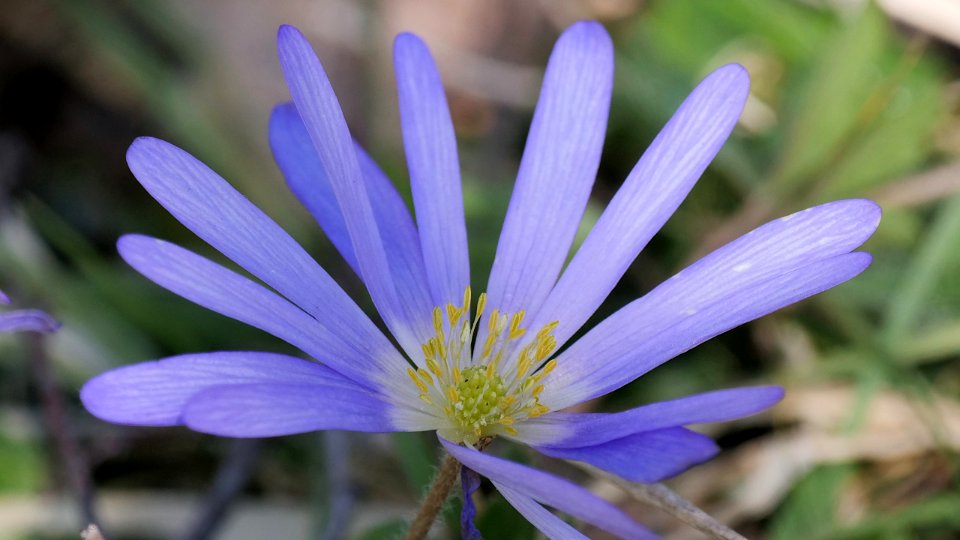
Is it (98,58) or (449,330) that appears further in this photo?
(98,58)

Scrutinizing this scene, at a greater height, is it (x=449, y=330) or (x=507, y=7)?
(x=507, y=7)

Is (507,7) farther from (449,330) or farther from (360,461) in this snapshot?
(449,330)

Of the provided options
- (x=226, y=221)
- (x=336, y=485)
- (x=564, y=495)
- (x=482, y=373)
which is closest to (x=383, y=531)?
(x=336, y=485)

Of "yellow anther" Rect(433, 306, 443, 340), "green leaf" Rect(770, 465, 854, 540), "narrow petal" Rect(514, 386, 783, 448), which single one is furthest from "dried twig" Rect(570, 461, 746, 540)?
"green leaf" Rect(770, 465, 854, 540)

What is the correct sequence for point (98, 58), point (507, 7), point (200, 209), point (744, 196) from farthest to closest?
point (507, 7), point (98, 58), point (744, 196), point (200, 209)

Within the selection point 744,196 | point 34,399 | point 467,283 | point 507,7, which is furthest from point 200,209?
point 507,7

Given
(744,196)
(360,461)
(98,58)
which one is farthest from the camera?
(98,58)

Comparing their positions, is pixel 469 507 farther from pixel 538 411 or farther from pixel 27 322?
pixel 27 322
